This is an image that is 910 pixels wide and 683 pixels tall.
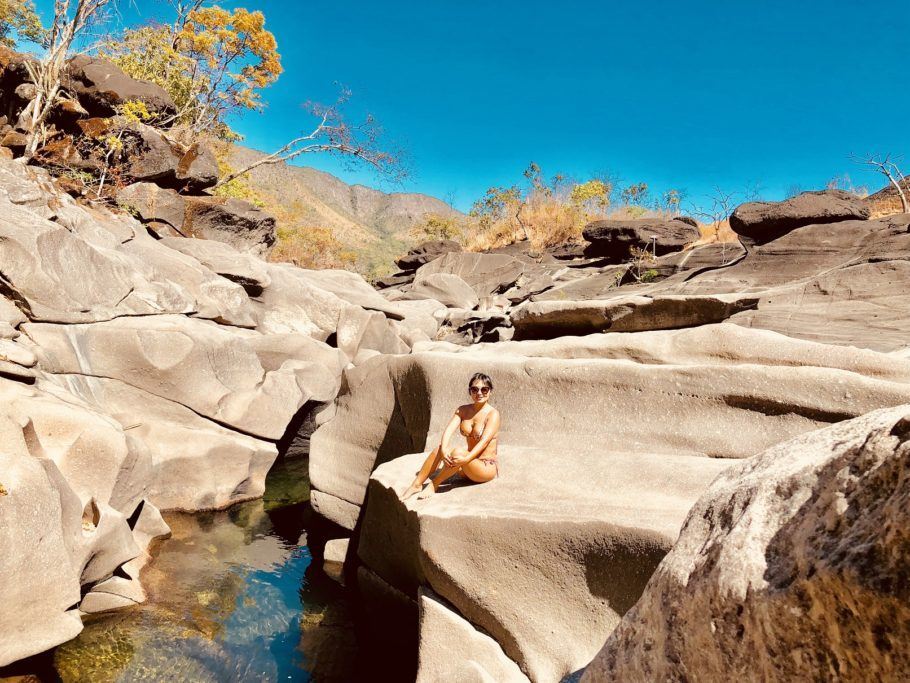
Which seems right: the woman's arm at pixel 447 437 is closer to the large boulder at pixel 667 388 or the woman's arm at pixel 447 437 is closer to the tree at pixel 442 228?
the large boulder at pixel 667 388

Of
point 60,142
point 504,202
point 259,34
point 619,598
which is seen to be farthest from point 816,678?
point 504,202

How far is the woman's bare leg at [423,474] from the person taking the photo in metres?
4.34

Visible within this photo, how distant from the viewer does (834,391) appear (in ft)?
13.2

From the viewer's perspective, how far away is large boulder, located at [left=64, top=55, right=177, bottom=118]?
46.0 ft

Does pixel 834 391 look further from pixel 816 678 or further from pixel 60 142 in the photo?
pixel 60 142

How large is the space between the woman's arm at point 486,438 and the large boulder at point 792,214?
906 centimetres

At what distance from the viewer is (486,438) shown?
428 centimetres

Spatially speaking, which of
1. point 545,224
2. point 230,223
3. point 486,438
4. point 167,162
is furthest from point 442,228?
point 486,438

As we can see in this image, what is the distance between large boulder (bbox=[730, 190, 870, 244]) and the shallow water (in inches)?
386

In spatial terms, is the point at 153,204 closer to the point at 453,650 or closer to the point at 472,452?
the point at 472,452

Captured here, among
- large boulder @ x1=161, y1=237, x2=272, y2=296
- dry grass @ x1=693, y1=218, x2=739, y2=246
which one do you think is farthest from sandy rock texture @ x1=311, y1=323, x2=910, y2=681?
dry grass @ x1=693, y1=218, x2=739, y2=246

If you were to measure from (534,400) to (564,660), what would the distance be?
2.20 meters

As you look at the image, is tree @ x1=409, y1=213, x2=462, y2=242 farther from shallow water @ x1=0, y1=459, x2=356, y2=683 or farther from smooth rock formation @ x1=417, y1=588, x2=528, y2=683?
smooth rock formation @ x1=417, y1=588, x2=528, y2=683

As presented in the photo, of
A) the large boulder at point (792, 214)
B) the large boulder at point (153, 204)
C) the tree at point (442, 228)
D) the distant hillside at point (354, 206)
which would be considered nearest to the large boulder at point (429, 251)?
the tree at point (442, 228)
